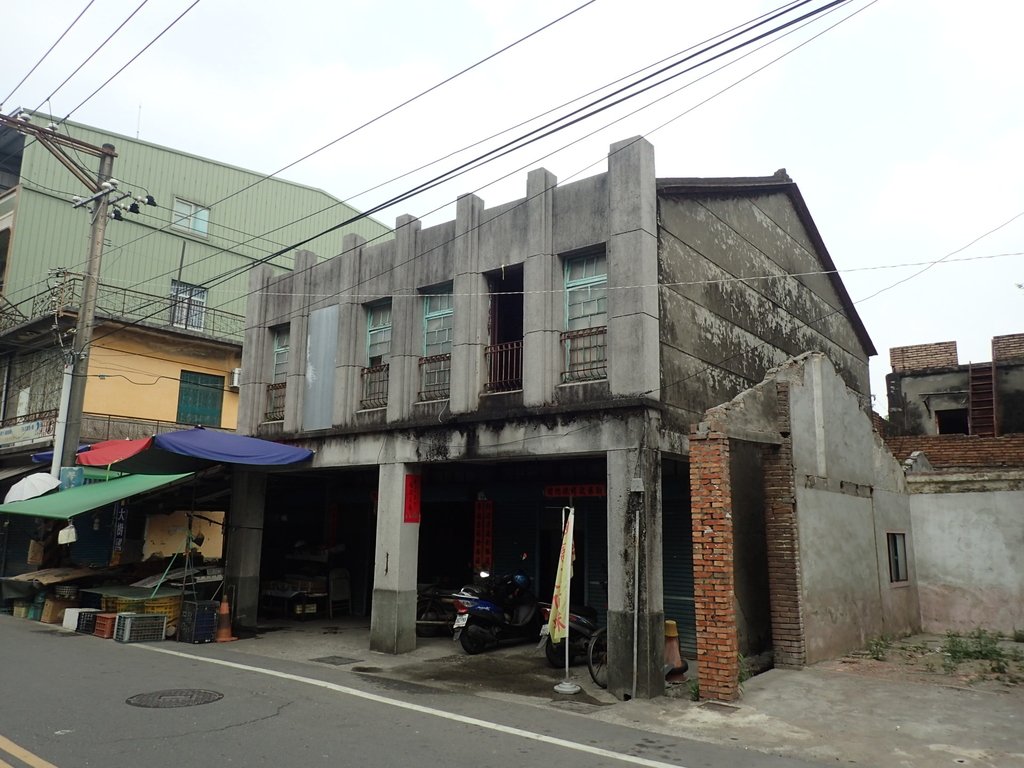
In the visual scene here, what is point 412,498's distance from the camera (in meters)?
13.5

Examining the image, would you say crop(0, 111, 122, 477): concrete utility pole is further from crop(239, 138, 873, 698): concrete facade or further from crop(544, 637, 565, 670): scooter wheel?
crop(544, 637, 565, 670): scooter wheel

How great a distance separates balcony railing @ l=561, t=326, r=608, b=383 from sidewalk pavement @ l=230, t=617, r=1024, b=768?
443 cm

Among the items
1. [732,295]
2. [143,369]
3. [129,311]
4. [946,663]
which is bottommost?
[946,663]

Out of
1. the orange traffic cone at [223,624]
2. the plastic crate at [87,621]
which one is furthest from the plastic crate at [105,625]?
the orange traffic cone at [223,624]

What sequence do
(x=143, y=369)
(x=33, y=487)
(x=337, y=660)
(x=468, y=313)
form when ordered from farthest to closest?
(x=143, y=369) < (x=33, y=487) < (x=468, y=313) < (x=337, y=660)

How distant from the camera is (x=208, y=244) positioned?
28.6 metres

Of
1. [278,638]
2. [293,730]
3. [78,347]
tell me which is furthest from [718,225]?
[78,347]

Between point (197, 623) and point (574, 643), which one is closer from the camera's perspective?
point (574, 643)

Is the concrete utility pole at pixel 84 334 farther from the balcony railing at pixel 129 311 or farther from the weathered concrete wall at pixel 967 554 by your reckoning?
the weathered concrete wall at pixel 967 554

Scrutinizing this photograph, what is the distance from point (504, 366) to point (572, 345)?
1.48 meters

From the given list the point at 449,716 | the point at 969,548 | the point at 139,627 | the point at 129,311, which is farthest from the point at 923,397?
the point at 129,311

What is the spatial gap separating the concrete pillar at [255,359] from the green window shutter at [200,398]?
862cm

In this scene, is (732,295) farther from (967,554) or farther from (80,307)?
(80,307)

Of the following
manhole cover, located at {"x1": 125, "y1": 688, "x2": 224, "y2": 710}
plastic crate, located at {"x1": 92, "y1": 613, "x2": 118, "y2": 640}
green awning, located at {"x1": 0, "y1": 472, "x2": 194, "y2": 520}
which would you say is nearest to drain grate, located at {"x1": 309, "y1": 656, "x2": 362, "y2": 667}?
manhole cover, located at {"x1": 125, "y1": 688, "x2": 224, "y2": 710}
